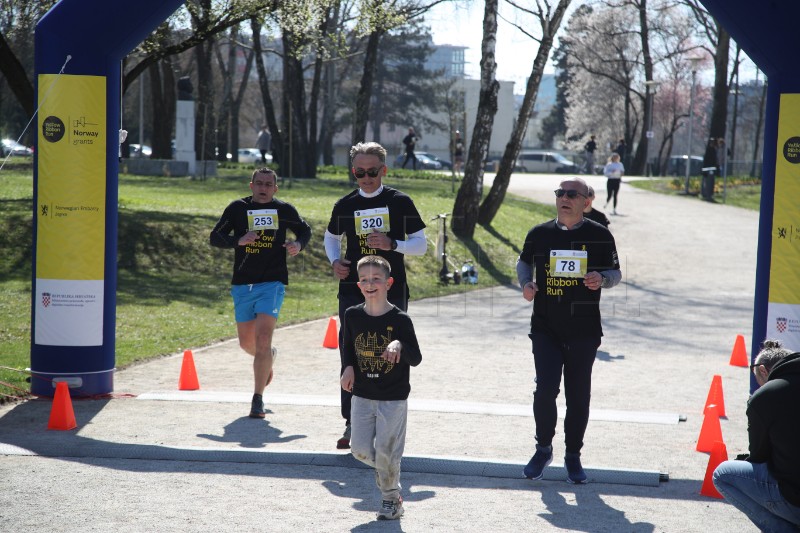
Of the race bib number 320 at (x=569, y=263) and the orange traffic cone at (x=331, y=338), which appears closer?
the race bib number 320 at (x=569, y=263)

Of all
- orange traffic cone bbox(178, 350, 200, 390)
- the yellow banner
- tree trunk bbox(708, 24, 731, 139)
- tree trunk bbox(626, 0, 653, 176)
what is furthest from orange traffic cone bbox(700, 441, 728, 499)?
tree trunk bbox(626, 0, 653, 176)

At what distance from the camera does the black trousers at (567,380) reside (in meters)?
6.65

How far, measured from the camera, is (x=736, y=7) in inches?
288

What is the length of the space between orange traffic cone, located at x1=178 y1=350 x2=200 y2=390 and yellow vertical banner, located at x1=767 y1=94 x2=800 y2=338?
5102 mm

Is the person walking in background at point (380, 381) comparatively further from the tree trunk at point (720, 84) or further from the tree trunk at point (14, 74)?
the tree trunk at point (720, 84)

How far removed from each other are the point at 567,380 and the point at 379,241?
1573 millimetres

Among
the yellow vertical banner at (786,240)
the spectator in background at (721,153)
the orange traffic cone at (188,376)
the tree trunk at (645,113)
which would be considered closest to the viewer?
the yellow vertical banner at (786,240)

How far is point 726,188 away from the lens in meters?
37.2

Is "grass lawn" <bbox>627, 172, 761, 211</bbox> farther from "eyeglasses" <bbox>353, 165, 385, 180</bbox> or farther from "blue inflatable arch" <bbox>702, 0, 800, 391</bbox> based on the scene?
"eyeglasses" <bbox>353, 165, 385, 180</bbox>

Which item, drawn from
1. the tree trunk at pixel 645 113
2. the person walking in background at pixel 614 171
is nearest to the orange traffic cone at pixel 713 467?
the person walking in background at pixel 614 171

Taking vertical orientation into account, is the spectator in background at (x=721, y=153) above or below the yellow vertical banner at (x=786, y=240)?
above

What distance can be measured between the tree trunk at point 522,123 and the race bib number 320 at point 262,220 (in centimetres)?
1550

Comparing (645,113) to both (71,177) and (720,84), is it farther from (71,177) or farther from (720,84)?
(71,177)

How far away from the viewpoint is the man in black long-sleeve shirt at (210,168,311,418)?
27.4 ft
